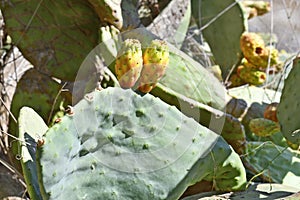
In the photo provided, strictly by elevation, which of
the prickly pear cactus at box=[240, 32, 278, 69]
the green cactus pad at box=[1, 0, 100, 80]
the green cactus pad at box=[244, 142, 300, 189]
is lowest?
the green cactus pad at box=[244, 142, 300, 189]

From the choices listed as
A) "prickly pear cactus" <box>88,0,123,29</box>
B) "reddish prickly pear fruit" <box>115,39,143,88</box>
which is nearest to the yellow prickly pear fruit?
"prickly pear cactus" <box>88,0,123,29</box>

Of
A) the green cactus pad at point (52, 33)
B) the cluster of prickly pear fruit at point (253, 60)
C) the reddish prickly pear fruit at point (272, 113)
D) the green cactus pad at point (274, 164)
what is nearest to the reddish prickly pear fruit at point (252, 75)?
the cluster of prickly pear fruit at point (253, 60)

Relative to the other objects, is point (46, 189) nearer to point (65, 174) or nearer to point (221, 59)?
point (65, 174)

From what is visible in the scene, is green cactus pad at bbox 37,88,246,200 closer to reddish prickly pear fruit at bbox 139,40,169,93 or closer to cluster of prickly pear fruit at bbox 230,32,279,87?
reddish prickly pear fruit at bbox 139,40,169,93

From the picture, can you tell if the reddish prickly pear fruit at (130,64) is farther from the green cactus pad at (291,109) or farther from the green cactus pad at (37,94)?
the green cactus pad at (37,94)

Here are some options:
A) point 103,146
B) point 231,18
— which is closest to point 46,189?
point 103,146

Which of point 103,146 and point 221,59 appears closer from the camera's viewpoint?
point 103,146

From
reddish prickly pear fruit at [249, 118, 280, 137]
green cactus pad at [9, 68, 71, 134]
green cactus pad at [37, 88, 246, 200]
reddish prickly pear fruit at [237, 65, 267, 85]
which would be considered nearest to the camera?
green cactus pad at [37, 88, 246, 200]
